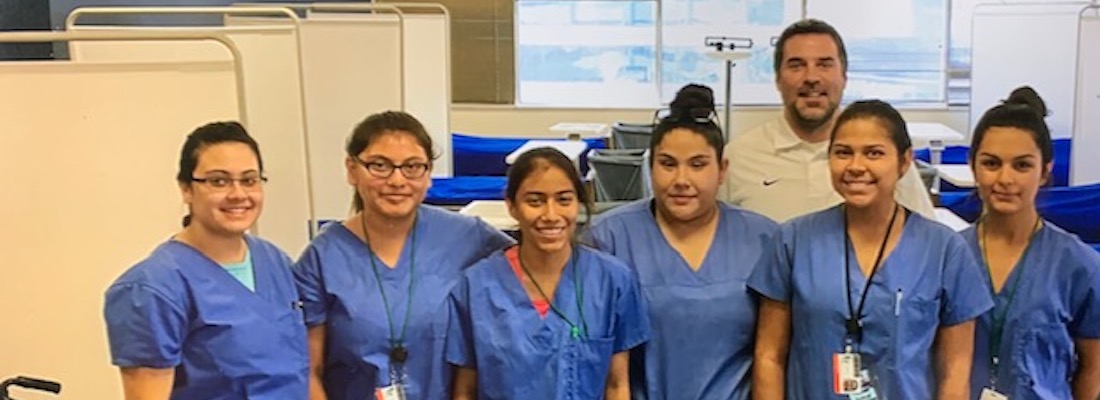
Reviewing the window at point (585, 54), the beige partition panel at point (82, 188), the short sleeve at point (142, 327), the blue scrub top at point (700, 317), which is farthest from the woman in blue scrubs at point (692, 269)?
the window at point (585, 54)

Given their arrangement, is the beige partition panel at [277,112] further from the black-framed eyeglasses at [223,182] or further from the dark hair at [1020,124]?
the dark hair at [1020,124]

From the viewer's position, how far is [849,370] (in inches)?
67.8

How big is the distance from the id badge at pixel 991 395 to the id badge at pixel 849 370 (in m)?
0.27

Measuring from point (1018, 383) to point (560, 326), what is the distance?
0.81 meters

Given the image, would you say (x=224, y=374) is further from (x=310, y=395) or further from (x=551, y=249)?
(x=551, y=249)

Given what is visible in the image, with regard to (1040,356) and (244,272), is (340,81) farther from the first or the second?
(1040,356)

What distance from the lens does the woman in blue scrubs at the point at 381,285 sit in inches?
71.0

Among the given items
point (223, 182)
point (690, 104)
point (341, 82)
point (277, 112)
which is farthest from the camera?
point (341, 82)

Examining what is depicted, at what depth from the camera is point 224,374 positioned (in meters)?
1.62

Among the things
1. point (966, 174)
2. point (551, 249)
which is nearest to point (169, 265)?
point (551, 249)

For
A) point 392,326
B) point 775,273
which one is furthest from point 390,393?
point 775,273

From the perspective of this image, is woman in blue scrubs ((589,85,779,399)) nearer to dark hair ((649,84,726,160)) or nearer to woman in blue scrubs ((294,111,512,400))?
dark hair ((649,84,726,160))

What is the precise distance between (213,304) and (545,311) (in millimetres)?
552

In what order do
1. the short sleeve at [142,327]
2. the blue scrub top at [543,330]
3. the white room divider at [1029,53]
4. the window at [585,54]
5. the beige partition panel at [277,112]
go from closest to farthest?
→ 1. the short sleeve at [142,327]
2. the blue scrub top at [543,330]
3. the beige partition panel at [277,112]
4. the white room divider at [1029,53]
5. the window at [585,54]
